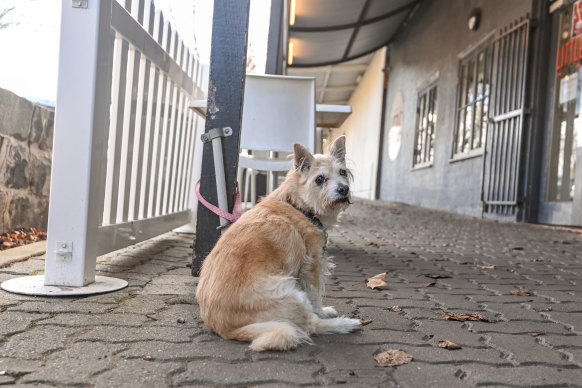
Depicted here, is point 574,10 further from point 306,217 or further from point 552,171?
point 306,217

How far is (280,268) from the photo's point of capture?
218 centimetres

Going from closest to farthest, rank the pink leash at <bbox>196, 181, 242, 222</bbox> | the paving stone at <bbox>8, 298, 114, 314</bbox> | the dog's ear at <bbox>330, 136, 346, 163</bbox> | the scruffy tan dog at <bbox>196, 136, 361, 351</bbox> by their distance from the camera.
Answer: the scruffy tan dog at <bbox>196, 136, 361, 351</bbox> < the paving stone at <bbox>8, 298, 114, 314</bbox> < the dog's ear at <bbox>330, 136, 346, 163</bbox> < the pink leash at <bbox>196, 181, 242, 222</bbox>

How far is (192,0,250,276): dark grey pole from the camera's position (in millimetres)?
3299

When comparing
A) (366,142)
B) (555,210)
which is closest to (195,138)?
(555,210)

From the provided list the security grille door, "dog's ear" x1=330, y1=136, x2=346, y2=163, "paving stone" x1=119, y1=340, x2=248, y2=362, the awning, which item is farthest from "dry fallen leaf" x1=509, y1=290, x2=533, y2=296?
the awning

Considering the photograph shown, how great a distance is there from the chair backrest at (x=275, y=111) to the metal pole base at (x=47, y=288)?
98.1 inches

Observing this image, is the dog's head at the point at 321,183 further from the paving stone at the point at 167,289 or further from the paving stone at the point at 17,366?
the paving stone at the point at 17,366

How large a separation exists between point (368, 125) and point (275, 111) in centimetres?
1808

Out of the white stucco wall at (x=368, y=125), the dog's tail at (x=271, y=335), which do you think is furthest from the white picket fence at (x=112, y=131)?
the white stucco wall at (x=368, y=125)

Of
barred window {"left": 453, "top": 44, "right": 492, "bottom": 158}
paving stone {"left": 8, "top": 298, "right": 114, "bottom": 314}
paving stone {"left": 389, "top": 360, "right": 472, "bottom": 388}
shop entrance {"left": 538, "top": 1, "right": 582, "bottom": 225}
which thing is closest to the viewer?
paving stone {"left": 389, "top": 360, "right": 472, "bottom": 388}

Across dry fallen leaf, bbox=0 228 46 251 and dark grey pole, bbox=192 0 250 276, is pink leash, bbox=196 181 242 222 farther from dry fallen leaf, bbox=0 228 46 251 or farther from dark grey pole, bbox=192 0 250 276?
dry fallen leaf, bbox=0 228 46 251

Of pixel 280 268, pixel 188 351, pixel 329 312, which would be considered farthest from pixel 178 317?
pixel 329 312

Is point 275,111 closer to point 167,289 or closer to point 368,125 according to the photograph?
point 167,289

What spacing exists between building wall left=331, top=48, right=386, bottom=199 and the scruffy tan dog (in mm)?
15138
